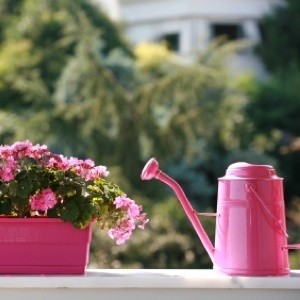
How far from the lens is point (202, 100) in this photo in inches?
433

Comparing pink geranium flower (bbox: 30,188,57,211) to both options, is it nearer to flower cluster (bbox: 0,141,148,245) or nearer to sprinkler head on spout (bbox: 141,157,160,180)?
flower cluster (bbox: 0,141,148,245)

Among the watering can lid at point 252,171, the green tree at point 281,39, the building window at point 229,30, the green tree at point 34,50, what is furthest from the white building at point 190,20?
the watering can lid at point 252,171

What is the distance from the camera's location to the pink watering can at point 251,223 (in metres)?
2.34

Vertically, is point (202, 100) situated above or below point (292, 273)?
above

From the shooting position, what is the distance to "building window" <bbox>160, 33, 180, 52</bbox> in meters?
18.6

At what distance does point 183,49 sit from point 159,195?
26.6ft

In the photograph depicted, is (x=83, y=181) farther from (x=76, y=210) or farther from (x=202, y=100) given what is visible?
(x=202, y=100)

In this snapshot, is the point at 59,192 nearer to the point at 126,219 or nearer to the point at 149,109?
the point at 126,219

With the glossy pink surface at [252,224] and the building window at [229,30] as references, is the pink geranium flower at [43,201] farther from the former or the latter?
the building window at [229,30]

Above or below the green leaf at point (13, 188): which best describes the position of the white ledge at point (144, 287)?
below

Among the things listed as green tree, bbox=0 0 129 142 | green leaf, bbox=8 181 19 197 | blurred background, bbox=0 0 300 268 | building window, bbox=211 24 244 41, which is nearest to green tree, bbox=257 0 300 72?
blurred background, bbox=0 0 300 268

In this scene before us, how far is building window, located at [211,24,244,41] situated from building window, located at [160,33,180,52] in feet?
3.34

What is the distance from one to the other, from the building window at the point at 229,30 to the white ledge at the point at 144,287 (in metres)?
17.4

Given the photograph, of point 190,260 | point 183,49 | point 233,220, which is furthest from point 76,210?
point 183,49
